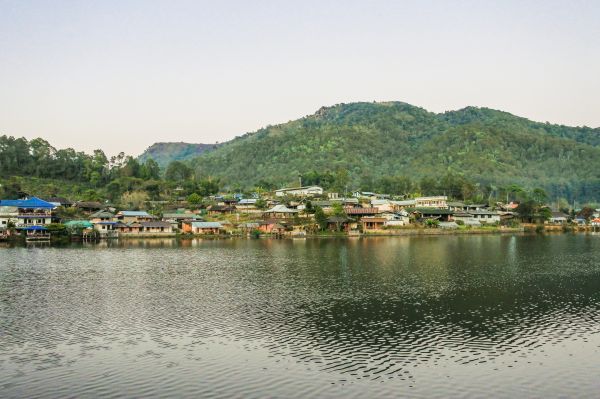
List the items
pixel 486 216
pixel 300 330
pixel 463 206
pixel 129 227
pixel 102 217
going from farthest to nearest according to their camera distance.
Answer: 1. pixel 463 206
2. pixel 486 216
3. pixel 102 217
4. pixel 129 227
5. pixel 300 330

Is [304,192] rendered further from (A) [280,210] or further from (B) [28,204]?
(B) [28,204]

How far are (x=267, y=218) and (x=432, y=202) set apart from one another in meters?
33.8

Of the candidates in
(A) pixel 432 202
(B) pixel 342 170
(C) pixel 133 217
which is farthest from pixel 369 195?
(C) pixel 133 217

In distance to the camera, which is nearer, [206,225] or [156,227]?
[156,227]

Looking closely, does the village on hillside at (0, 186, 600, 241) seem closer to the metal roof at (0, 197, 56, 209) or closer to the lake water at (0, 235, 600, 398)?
the metal roof at (0, 197, 56, 209)

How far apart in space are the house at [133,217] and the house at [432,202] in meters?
47.8

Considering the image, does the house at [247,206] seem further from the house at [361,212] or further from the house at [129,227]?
the house at [129,227]

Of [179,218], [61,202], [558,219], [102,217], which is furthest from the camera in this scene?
[558,219]

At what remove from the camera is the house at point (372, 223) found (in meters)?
81.9

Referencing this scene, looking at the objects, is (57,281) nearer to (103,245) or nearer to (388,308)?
(388,308)

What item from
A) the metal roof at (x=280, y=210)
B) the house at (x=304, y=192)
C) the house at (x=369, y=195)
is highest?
the house at (x=304, y=192)

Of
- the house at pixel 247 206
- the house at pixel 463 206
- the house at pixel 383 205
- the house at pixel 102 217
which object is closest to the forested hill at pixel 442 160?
the house at pixel 463 206

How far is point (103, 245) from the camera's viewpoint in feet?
205

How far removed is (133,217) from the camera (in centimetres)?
7881
